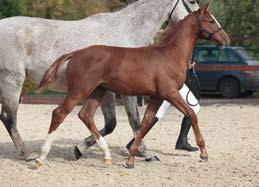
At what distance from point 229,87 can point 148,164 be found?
1227 centimetres

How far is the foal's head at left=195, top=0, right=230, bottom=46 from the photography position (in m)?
8.27

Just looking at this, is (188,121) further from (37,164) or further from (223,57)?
(223,57)

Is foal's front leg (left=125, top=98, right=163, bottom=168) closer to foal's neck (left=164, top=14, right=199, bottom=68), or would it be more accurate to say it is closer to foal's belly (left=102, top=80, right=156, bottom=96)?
foal's belly (left=102, top=80, right=156, bottom=96)

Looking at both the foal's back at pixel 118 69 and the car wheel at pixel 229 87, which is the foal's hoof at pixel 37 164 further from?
the car wheel at pixel 229 87

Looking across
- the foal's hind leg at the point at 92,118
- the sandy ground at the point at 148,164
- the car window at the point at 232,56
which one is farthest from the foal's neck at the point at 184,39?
the car window at the point at 232,56

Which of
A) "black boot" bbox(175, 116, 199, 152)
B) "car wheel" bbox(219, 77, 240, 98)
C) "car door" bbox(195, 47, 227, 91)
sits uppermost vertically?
"black boot" bbox(175, 116, 199, 152)

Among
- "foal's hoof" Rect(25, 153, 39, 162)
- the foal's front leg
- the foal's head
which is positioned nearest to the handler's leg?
the foal's head

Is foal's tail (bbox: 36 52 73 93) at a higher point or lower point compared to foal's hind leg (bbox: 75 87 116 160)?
higher

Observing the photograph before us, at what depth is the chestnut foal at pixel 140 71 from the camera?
26.2 feet

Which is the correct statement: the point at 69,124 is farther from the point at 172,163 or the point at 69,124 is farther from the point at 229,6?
the point at 229,6

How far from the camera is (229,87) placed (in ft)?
67.4

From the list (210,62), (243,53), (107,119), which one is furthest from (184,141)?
(243,53)

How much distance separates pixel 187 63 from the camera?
27.2 ft

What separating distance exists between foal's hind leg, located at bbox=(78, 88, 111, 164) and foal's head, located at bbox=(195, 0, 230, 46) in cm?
142
